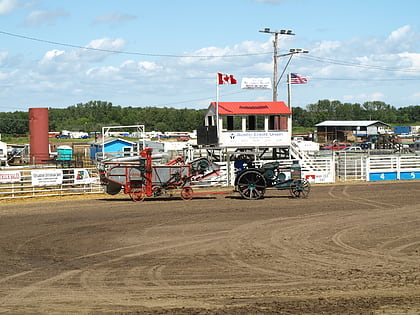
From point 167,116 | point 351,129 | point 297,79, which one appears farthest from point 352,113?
point 297,79

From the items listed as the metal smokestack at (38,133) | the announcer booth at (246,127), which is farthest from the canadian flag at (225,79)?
the metal smokestack at (38,133)

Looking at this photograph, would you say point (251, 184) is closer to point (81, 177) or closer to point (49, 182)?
point (81, 177)

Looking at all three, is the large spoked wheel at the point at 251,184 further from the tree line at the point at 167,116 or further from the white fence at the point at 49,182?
the tree line at the point at 167,116

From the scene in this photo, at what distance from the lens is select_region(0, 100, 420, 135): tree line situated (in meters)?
121

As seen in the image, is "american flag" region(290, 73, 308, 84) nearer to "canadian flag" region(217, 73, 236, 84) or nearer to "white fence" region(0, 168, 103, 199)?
"canadian flag" region(217, 73, 236, 84)

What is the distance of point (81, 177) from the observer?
78.9ft

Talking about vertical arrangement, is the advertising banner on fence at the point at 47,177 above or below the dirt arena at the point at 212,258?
above

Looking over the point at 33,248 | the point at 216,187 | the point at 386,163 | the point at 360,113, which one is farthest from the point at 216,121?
the point at 360,113

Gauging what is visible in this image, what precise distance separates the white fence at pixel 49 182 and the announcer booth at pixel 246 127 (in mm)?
8658

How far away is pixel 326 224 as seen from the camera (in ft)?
50.1

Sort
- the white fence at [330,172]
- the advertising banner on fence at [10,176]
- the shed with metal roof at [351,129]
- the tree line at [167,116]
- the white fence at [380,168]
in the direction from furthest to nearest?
the tree line at [167,116] < the shed with metal roof at [351,129] < the white fence at [380,168] < the white fence at [330,172] < the advertising banner on fence at [10,176]

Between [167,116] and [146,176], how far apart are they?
110 m

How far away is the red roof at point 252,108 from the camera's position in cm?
3188

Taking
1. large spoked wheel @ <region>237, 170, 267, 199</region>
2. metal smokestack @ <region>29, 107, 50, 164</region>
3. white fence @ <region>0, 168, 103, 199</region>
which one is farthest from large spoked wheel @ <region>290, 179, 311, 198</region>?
metal smokestack @ <region>29, 107, 50, 164</region>
